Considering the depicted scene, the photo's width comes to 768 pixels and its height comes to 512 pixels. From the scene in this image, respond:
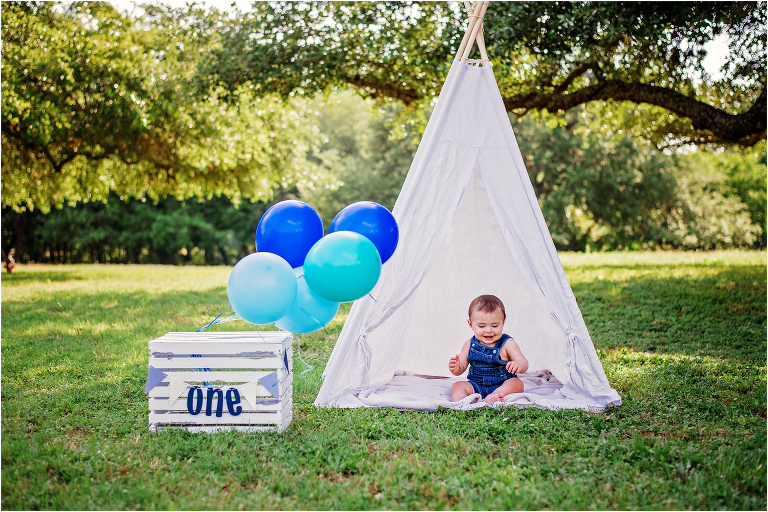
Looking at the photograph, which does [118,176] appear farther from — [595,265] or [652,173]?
[652,173]

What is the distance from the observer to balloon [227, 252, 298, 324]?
3434 mm

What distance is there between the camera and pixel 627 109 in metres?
11.2

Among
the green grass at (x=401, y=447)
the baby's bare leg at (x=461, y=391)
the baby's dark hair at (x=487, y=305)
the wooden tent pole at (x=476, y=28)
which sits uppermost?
the wooden tent pole at (x=476, y=28)

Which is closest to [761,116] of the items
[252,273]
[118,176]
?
[252,273]

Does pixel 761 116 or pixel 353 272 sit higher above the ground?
pixel 761 116

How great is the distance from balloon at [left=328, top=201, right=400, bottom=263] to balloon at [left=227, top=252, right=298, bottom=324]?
25.0 inches

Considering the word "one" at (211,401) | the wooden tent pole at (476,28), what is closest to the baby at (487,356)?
the word "one" at (211,401)

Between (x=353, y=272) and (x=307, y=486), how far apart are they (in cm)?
122

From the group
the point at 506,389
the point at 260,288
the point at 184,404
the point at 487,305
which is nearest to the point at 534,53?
the point at 487,305

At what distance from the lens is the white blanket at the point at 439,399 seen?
430 cm

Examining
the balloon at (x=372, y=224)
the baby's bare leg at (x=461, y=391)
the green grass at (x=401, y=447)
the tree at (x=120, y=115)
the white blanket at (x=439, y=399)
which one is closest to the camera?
the green grass at (x=401, y=447)

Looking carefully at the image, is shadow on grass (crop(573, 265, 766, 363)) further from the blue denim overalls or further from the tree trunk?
the tree trunk

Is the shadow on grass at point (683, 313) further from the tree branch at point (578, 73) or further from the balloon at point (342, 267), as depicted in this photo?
the balloon at point (342, 267)

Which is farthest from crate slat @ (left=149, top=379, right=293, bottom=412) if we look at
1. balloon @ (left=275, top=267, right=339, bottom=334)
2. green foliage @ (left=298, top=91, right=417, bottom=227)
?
green foliage @ (left=298, top=91, right=417, bottom=227)
